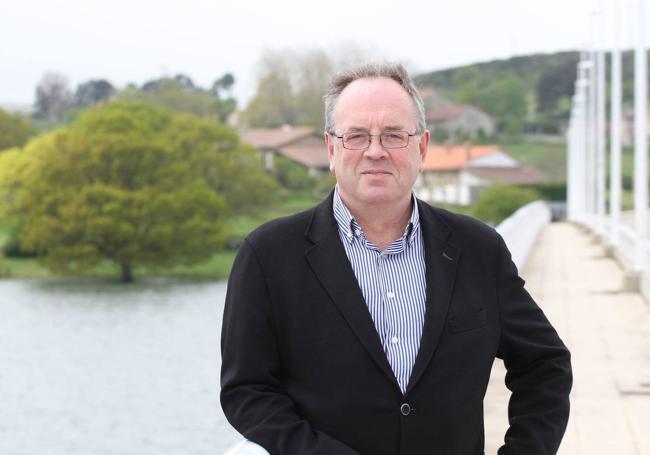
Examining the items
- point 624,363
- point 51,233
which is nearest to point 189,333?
point 51,233

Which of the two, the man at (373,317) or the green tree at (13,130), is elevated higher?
the man at (373,317)

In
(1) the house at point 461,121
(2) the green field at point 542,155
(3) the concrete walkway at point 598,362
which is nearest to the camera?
(3) the concrete walkway at point 598,362

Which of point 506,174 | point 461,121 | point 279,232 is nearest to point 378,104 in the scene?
point 279,232

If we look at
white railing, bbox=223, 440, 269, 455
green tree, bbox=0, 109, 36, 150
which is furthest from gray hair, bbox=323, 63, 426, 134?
green tree, bbox=0, 109, 36, 150

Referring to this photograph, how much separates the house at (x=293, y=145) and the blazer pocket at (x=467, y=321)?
99060 mm

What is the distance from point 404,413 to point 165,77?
13049 cm

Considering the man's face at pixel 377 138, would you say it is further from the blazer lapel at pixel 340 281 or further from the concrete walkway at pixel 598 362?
the concrete walkway at pixel 598 362

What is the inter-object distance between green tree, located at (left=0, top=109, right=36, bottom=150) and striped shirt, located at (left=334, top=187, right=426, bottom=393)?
97.1 meters

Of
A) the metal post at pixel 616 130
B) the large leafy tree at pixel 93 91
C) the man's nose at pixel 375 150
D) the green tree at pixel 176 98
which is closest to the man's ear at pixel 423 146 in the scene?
the man's nose at pixel 375 150

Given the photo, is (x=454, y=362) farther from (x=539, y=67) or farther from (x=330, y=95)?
(x=539, y=67)

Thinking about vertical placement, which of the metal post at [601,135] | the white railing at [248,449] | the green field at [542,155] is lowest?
the green field at [542,155]

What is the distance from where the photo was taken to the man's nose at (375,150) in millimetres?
2797

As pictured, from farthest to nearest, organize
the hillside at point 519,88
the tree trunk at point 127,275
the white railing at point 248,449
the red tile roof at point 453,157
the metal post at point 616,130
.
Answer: the hillside at point 519,88 → the red tile roof at point 453,157 → the tree trunk at point 127,275 → the metal post at point 616,130 → the white railing at point 248,449

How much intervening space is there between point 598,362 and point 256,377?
6361 mm
